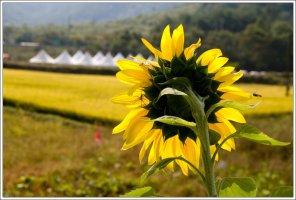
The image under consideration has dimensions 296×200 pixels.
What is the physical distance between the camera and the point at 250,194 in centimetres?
40

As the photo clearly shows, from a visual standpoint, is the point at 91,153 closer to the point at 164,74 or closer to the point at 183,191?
the point at 183,191

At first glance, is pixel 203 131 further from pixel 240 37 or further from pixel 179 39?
pixel 240 37

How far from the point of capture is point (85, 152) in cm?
614

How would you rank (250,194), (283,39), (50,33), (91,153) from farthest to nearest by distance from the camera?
(50,33)
(283,39)
(91,153)
(250,194)

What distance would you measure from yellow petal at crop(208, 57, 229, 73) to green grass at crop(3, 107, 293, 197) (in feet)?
12.6

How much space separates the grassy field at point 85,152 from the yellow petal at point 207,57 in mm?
2219

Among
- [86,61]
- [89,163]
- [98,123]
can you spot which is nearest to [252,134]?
[89,163]

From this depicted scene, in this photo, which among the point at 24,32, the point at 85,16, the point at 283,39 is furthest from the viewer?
the point at 85,16

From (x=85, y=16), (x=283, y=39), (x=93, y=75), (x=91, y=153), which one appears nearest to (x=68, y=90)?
(x=93, y=75)

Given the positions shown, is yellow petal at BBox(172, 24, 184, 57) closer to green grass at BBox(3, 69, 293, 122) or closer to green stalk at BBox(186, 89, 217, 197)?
green stalk at BBox(186, 89, 217, 197)

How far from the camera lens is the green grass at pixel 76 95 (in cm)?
812

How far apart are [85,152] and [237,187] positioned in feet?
19.1

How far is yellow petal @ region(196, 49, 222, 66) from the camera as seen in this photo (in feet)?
1.55

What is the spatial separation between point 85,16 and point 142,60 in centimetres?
6817
